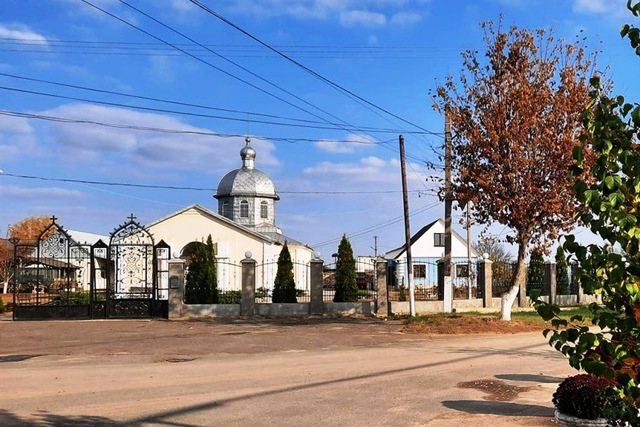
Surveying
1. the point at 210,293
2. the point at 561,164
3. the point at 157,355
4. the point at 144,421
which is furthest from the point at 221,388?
the point at 210,293

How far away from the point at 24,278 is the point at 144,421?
19.9 m

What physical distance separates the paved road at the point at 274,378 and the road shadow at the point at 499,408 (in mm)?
25

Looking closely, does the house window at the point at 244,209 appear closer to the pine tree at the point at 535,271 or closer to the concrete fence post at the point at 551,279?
the pine tree at the point at 535,271

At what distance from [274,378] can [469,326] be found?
10790mm

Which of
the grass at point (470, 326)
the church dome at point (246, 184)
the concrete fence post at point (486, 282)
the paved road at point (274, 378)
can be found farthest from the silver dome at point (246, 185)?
the paved road at point (274, 378)

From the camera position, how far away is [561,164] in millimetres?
19906

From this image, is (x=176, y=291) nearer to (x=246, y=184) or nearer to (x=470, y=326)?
(x=470, y=326)

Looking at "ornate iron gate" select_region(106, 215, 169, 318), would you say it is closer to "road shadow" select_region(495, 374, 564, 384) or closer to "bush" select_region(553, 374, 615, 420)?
"road shadow" select_region(495, 374, 564, 384)

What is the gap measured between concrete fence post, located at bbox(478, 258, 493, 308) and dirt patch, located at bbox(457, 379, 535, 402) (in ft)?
59.2

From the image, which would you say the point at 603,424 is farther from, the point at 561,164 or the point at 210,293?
the point at 210,293

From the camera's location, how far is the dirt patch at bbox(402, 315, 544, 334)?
20594 millimetres

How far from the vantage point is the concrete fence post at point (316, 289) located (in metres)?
26.2

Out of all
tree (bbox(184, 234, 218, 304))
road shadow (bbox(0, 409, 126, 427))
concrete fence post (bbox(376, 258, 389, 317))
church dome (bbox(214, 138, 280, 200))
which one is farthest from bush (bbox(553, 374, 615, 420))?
church dome (bbox(214, 138, 280, 200))

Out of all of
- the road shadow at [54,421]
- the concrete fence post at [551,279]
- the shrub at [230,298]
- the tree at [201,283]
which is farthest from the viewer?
the concrete fence post at [551,279]
